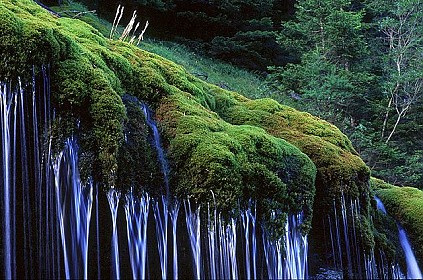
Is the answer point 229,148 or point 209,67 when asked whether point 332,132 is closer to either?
point 229,148

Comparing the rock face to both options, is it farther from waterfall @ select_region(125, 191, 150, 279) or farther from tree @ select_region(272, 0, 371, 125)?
tree @ select_region(272, 0, 371, 125)

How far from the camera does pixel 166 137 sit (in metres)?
4.55

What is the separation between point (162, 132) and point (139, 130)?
0.34 m

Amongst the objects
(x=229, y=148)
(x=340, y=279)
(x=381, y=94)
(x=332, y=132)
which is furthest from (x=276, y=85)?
(x=229, y=148)

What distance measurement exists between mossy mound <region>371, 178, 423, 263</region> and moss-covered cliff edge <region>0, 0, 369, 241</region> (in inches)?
52.8

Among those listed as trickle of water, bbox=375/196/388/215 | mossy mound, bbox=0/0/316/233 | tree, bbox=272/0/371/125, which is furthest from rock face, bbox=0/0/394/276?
tree, bbox=272/0/371/125

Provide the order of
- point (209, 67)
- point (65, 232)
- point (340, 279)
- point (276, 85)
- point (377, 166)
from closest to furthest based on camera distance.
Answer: point (65, 232)
point (340, 279)
point (377, 166)
point (276, 85)
point (209, 67)

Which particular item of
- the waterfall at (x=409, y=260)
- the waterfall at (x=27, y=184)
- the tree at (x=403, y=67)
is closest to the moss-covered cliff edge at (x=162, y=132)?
the waterfall at (x=27, y=184)

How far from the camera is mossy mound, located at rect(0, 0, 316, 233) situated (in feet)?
12.5

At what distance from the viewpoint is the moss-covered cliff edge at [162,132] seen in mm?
3846

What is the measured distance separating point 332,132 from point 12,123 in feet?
14.3

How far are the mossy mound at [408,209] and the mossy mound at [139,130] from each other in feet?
7.96

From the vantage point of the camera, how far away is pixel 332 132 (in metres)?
6.65

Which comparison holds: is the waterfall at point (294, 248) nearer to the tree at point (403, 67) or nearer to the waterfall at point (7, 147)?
the waterfall at point (7, 147)
